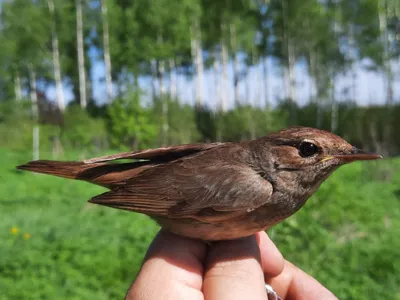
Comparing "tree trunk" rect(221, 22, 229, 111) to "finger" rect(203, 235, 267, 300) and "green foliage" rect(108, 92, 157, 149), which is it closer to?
"green foliage" rect(108, 92, 157, 149)

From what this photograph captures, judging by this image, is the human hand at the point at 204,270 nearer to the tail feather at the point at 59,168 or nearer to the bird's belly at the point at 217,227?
the bird's belly at the point at 217,227

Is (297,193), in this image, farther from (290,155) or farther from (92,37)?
(92,37)

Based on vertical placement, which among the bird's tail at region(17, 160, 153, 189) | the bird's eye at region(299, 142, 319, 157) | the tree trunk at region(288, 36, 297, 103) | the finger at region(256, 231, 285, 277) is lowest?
the finger at region(256, 231, 285, 277)

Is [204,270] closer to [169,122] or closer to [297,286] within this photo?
[297,286]

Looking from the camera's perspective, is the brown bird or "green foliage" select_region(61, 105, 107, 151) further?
"green foliage" select_region(61, 105, 107, 151)

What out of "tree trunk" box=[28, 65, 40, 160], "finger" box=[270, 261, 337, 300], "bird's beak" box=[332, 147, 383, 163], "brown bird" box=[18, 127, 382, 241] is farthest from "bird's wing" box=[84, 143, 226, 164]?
"tree trunk" box=[28, 65, 40, 160]

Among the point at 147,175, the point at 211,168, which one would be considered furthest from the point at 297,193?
the point at 147,175

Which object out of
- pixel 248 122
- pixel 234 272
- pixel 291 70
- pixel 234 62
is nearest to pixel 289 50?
pixel 291 70
